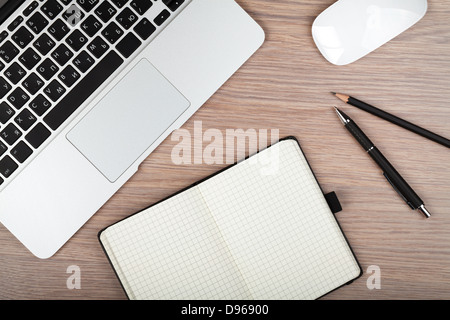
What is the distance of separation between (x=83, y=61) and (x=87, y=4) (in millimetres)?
81

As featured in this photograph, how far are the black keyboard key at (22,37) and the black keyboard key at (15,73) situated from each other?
0.03 meters

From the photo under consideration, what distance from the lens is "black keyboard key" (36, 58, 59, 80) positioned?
0.56 metres

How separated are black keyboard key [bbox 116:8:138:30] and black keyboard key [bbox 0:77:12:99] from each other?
179 millimetres

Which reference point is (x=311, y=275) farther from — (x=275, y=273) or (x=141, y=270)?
(x=141, y=270)

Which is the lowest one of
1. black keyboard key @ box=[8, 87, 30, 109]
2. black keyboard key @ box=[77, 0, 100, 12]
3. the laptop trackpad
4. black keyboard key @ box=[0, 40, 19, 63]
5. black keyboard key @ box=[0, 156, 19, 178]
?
the laptop trackpad

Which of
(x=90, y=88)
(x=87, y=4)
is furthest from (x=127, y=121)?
(x=87, y=4)

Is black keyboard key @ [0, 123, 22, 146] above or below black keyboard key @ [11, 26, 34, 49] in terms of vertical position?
below

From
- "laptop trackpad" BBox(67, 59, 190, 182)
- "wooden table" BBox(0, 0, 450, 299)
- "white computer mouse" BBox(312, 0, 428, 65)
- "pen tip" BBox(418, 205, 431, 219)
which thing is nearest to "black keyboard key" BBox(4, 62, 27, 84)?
"laptop trackpad" BBox(67, 59, 190, 182)

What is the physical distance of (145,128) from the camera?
588mm

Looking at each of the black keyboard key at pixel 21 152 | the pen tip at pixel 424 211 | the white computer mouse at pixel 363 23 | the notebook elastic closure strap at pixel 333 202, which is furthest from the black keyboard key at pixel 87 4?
the pen tip at pixel 424 211

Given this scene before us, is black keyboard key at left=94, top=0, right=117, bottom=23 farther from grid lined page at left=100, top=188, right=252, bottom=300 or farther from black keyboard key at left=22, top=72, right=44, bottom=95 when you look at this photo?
grid lined page at left=100, top=188, right=252, bottom=300

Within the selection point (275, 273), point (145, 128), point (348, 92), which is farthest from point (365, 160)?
point (145, 128)

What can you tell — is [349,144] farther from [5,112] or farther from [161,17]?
[5,112]

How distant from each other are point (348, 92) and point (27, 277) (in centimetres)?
57
